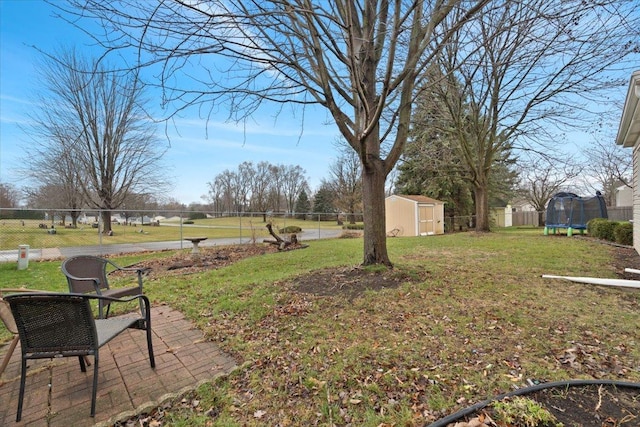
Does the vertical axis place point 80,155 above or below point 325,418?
above

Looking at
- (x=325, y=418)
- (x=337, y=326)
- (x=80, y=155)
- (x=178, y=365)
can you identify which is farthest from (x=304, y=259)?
(x=80, y=155)

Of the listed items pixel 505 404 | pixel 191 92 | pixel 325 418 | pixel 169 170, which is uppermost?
pixel 169 170

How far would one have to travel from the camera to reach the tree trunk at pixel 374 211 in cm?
501

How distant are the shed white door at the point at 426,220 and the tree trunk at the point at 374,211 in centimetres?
1227

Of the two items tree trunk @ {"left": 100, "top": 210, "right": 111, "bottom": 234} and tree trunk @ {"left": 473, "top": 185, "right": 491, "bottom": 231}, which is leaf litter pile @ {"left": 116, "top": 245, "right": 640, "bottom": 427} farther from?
tree trunk @ {"left": 100, "top": 210, "right": 111, "bottom": 234}

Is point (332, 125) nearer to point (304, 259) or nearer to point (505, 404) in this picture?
point (304, 259)

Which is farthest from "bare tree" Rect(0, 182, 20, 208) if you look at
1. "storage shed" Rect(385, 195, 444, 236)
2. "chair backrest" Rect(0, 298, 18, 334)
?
"chair backrest" Rect(0, 298, 18, 334)

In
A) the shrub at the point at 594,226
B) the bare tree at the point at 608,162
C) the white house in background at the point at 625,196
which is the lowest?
the shrub at the point at 594,226

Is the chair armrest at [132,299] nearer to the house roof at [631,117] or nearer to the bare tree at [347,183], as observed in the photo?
the house roof at [631,117]

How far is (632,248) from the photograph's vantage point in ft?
26.8

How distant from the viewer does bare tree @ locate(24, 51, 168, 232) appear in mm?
14844

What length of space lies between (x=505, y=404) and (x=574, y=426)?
1.07 ft

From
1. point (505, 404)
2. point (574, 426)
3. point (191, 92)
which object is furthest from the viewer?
point (191, 92)

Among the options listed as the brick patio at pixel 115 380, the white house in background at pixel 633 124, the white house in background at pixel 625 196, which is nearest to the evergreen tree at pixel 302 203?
the white house in background at pixel 625 196
